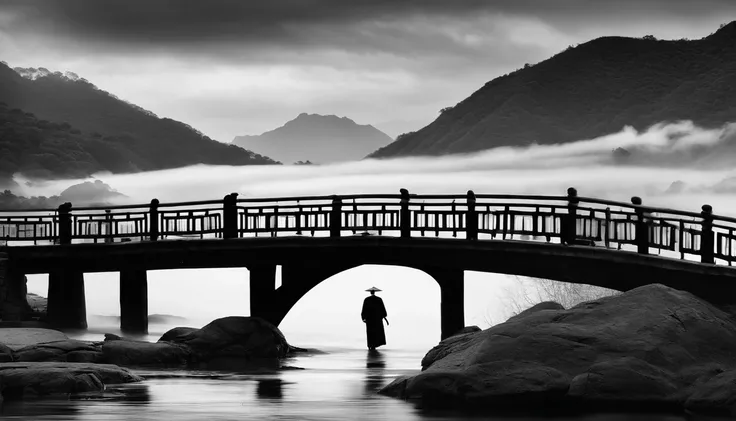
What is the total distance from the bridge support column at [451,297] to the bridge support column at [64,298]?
395 inches

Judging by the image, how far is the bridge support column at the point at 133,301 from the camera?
40531mm

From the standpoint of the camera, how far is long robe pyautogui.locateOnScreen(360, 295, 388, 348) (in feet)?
122

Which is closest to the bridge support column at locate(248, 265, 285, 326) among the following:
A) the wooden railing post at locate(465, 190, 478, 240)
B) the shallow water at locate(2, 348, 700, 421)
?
the wooden railing post at locate(465, 190, 478, 240)

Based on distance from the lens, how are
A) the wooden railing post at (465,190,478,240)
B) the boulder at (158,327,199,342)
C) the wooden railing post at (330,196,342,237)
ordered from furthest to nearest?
the wooden railing post at (330,196,342,237), the wooden railing post at (465,190,478,240), the boulder at (158,327,199,342)

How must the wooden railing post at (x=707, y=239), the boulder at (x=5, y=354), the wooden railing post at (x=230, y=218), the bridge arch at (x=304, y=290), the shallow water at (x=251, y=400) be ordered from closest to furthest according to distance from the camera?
the shallow water at (x=251, y=400) → the wooden railing post at (x=707, y=239) → the boulder at (x=5, y=354) → the wooden railing post at (x=230, y=218) → the bridge arch at (x=304, y=290)

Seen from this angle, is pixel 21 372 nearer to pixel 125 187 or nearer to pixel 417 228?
pixel 417 228

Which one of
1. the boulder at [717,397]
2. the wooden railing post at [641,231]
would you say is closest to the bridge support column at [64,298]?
the wooden railing post at [641,231]

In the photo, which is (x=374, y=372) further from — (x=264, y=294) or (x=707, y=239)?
(x=264, y=294)

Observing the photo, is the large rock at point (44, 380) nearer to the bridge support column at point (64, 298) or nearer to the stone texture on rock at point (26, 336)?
the stone texture on rock at point (26, 336)

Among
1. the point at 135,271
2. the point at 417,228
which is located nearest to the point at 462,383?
the point at 417,228

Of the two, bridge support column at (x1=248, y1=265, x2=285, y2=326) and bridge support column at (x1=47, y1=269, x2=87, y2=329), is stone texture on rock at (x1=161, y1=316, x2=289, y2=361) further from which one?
bridge support column at (x1=47, y1=269, x2=87, y2=329)

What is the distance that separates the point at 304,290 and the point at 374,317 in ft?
7.69

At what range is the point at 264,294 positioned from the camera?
38781 mm

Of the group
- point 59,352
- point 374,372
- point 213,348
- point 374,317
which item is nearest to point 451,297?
point 374,317
